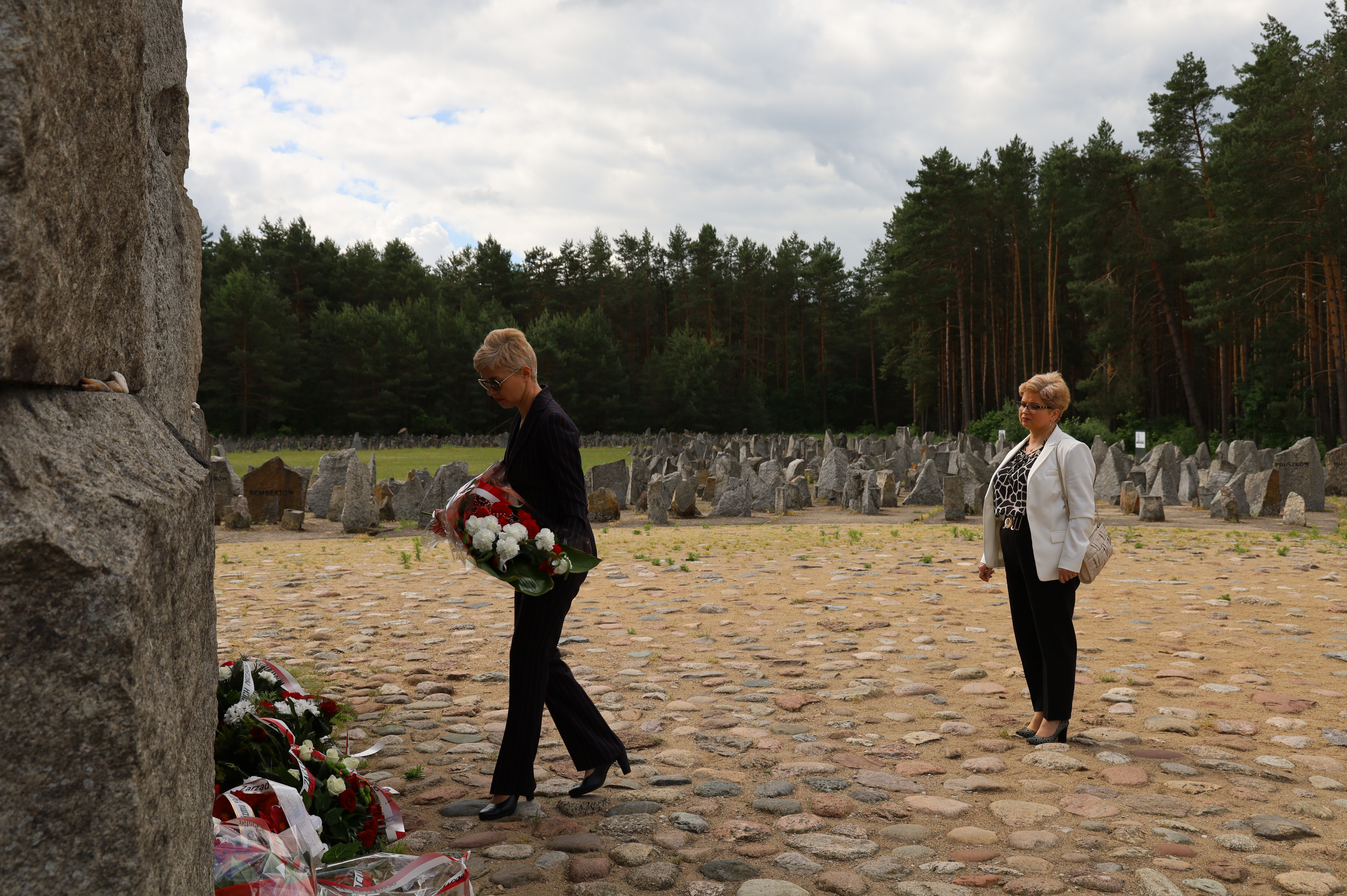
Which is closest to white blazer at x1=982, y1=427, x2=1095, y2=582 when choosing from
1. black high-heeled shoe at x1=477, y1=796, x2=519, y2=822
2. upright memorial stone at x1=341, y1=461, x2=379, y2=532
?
black high-heeled shoe at x1=477, y1=796, x2=519, y2=822

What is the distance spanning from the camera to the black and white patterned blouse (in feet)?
16.0

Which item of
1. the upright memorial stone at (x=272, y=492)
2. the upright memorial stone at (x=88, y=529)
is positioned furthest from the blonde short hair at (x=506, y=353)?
the upright memorial stone at (x=272, y=492)

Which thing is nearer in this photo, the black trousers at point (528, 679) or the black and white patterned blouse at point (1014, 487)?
the black trousers at point (528, 679)

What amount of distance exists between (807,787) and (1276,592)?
22.5 ft

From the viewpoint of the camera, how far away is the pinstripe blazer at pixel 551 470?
382 centimetres

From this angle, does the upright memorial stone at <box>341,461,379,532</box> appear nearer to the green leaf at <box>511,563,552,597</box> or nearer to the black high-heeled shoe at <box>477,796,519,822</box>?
the black high-heeled shoe at <box>477,796,519,822</box>

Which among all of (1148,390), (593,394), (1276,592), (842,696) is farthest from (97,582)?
→ (593,394)

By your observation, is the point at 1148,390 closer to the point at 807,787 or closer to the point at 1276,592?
the point at 1276,592

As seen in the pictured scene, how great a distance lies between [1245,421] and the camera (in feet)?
106

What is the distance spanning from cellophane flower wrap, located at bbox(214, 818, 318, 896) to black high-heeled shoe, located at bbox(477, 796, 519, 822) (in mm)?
1117

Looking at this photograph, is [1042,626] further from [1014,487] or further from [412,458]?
[412,458]

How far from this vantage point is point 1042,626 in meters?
4.72

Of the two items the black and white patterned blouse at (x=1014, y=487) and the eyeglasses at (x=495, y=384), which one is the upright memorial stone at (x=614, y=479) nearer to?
the black and white patterned blouse at (x=1014, y=487)

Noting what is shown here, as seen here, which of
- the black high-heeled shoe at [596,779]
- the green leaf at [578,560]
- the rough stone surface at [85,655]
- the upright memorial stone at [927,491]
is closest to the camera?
the rough stone surface at [85,655]
